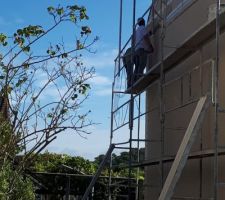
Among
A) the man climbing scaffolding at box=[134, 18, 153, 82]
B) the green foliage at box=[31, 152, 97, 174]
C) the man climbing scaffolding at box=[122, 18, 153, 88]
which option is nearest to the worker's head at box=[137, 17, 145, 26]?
the man climbing scaffolding at box=[122, 18, 153, 88]

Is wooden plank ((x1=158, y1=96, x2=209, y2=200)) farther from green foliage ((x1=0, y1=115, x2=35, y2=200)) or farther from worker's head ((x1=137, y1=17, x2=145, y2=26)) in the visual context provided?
worker's head ((x1=137, y1=17, x2=145, y2=26))

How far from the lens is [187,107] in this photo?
30.2ft

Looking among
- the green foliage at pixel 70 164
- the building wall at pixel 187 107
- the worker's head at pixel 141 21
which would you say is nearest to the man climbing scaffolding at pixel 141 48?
the worker's head at pixel 141 21

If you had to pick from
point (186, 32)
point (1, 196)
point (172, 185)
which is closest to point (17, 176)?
point (1, 196)

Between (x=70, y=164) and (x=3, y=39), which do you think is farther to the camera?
(x=70, y=164)

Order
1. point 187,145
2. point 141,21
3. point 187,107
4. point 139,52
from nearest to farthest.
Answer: point 187,145
point 187,107
point 139,52
point 141,21

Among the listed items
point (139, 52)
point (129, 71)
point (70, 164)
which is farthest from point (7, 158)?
point (70, 164)

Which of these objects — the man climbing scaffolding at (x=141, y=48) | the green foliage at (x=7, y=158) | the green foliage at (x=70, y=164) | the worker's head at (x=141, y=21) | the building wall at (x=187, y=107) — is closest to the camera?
the green foliage at (x=7, y=158)

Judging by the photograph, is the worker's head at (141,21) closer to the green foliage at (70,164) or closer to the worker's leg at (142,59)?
the worker's leg at (142,59)

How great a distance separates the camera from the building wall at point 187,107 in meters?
7.98

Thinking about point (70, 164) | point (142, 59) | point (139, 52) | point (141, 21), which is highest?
point (141, 21)

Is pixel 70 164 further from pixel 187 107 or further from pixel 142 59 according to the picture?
pixel 187 107

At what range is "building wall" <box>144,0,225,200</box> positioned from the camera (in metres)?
7.98

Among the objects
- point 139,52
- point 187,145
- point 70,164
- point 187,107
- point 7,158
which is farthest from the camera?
point 70,164
